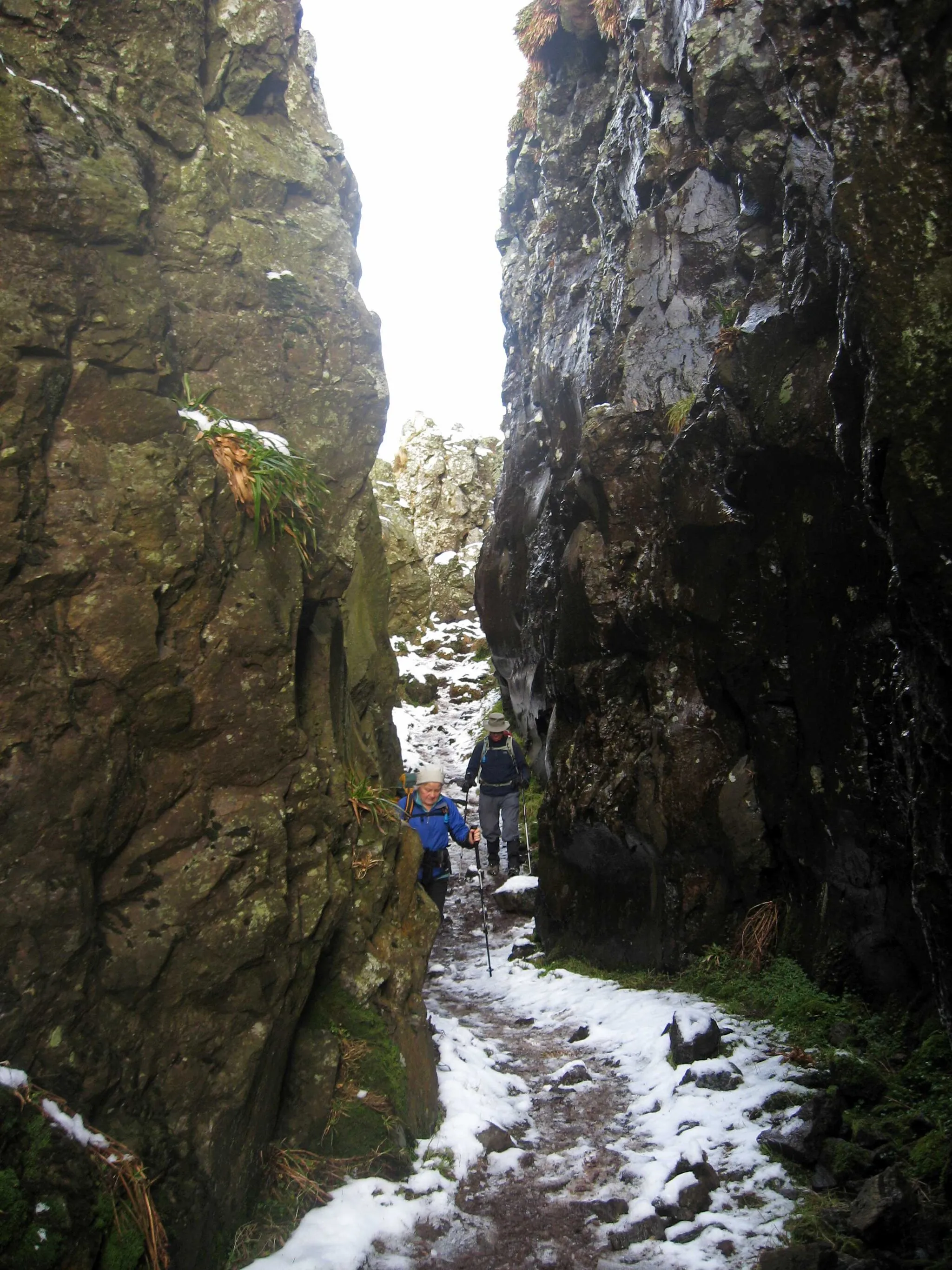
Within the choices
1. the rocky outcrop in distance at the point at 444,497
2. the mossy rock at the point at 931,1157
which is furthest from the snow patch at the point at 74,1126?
the rocky outcrop in distance at the point at 444,497

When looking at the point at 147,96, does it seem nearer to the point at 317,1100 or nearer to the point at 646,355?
the point at 646,355

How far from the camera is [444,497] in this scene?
128ft

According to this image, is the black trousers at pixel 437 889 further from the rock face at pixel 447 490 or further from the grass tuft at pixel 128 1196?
the rock face at pixel 447 490

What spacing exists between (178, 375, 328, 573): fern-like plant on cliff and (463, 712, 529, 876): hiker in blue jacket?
24.2 feet

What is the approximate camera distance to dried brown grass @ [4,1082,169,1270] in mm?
4293

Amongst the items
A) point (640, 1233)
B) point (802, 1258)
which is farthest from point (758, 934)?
point (802, 1258)

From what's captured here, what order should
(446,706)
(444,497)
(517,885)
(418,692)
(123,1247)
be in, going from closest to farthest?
1. (123,1247)
2. (517,885)
3. (446,706)
4. (418,692)
5. (444,497)

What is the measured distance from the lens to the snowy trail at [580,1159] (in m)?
4.94

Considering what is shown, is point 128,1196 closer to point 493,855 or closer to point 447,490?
point 493,855

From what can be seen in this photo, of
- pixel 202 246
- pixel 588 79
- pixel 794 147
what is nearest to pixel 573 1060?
pixel 202 246

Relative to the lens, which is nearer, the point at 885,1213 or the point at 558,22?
the point at 885,1213

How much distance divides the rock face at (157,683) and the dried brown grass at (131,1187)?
0.42 ft

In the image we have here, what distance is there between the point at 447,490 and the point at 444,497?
0.37 meters

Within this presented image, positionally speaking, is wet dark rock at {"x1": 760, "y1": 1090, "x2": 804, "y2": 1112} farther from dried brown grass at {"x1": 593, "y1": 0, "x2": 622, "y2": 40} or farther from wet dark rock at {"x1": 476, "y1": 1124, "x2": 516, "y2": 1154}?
dried brown grass at {"x1": 593, "y1": 0, "x2": 622, "y2": 40}
